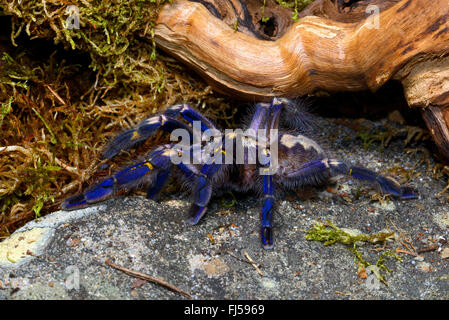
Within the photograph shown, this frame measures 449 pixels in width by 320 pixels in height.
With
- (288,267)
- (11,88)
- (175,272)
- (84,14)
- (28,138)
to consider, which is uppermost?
(84,14)

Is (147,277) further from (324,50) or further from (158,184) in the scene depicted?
(324,50)

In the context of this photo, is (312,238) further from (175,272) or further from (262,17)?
(262,17)

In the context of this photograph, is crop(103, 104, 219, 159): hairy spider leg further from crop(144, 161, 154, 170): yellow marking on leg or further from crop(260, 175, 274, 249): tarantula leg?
crop(260, 175, 274, 249): tarantula leg

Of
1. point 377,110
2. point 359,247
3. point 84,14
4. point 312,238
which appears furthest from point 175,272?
point 377,110

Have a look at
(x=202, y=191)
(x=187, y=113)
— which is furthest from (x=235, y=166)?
(x=187, y=113)

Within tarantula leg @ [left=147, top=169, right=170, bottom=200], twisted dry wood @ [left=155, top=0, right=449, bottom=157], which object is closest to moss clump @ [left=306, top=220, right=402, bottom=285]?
twisted dry wood @ [left=155, top=0, right=449, bottom=157]
